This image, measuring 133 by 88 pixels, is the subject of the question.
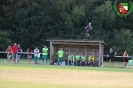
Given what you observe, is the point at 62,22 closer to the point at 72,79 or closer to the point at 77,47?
the point at 77,47

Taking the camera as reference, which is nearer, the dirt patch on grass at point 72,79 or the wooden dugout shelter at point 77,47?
the dirt patch on grass at point 72,79

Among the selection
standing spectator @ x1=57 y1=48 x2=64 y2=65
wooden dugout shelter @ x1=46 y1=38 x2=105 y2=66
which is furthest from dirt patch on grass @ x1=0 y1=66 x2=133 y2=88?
wooden dugout shelter @ x1=46 y1=38 x2=105 y2=66

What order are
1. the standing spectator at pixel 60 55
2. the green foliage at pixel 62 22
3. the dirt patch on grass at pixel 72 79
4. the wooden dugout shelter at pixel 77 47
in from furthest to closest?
the green foliage at pixel 62 22 < the wooden dugout shelter at pixel 77 47 < the standing spectator at pixel 60 55 < the dirt patch on grass at pixel 72 79

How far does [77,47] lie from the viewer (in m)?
39.0

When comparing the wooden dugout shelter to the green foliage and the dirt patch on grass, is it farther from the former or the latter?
the green foliage

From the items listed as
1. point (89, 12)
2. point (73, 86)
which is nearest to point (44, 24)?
point (89, 12)

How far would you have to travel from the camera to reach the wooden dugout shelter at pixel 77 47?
37469 millimetres

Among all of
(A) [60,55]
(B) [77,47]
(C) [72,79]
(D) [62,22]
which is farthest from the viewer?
(D) [62,22]

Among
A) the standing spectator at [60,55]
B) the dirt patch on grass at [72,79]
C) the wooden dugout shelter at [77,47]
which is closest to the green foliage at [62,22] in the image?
the wooden dugout shelter at [77,47]

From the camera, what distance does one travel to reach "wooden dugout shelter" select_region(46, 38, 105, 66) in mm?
37469

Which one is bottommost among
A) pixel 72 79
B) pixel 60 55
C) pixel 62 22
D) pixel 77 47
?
pixel 72 79

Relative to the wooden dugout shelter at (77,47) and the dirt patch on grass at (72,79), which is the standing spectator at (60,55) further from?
the dirt patch on grass at (72,79)

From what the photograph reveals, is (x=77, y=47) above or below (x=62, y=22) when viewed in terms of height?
below

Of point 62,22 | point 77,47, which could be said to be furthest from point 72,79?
point 62,22
